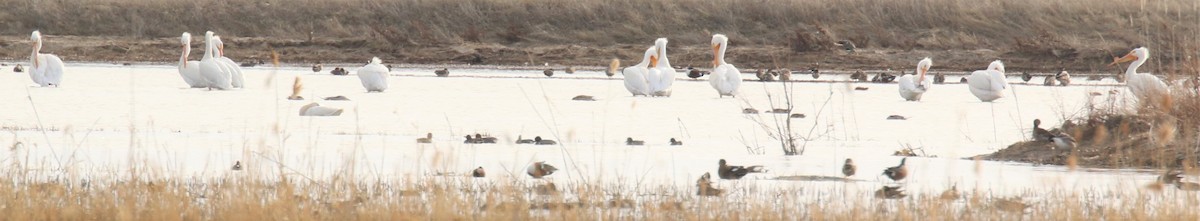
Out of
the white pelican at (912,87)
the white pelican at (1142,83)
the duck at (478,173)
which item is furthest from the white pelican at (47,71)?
the duck at (478,173)

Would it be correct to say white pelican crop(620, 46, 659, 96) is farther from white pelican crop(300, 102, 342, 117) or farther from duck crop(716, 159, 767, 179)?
duck crop(716, 159, 767, 179)

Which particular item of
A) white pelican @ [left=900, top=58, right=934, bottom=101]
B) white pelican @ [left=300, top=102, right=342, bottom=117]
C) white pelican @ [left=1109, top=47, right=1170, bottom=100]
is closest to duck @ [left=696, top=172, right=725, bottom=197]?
white pelican @ [left=1109, top=47, right=1170, bottom=100]

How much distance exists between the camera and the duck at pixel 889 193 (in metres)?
7.18

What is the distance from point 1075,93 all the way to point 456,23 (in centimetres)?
1988

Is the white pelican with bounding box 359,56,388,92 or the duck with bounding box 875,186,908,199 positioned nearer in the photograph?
the duck with bounding box 875,186,908,199

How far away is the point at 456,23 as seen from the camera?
37875mm

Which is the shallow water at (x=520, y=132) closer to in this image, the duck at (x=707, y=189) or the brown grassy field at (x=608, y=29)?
the duck at (x=707, y=189)

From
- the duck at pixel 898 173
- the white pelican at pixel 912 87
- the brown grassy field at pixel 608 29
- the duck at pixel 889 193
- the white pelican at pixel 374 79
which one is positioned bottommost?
the duck at pixel 889 193

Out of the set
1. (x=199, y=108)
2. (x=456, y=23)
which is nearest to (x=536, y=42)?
(x=456, y=23)

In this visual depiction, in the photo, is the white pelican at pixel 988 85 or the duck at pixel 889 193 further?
the white pelican at pixel 988 85

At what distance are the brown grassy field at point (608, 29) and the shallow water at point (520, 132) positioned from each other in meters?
9.33

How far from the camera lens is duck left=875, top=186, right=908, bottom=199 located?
23.6ft

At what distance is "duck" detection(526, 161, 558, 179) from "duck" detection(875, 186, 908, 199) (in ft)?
5.36

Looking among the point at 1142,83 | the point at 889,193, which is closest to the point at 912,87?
the point at 1142,83
